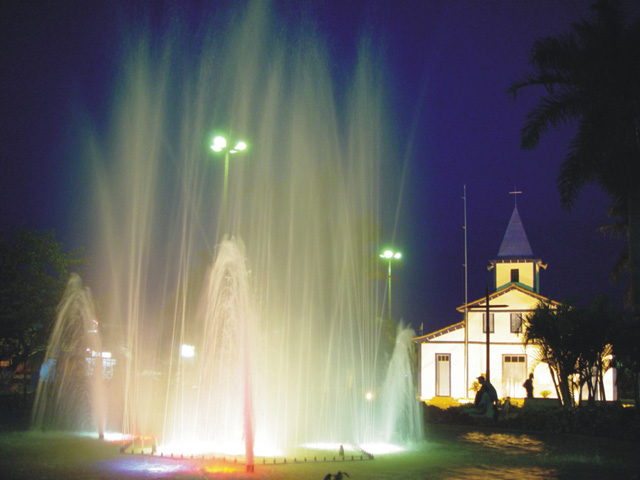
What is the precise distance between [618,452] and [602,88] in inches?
464

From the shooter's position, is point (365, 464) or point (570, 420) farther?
point (570, 420)

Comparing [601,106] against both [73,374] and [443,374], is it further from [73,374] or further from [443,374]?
[443,374]

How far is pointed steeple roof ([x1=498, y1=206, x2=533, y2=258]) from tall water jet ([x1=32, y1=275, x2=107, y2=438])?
3333 centimetres

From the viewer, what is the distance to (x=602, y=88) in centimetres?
2156

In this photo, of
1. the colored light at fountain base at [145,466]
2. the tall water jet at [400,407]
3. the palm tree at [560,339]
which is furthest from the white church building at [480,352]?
the colored light at fountain base at [145,466]

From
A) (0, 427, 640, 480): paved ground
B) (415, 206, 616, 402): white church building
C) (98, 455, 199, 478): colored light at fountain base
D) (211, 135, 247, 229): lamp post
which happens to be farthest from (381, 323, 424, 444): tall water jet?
(415, 206, 616, 402): white church building

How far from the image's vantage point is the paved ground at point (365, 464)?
1055cm

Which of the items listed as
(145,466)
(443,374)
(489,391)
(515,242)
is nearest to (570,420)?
(489,391)

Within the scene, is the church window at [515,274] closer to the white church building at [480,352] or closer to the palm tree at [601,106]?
the white church building at [480,352]

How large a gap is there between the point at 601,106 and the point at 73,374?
2004 cm

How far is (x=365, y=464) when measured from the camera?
12.1 metres

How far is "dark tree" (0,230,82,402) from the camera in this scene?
1014 inches

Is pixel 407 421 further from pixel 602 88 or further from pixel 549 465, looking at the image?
pixel 602 88

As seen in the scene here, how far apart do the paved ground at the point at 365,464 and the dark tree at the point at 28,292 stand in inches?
441
